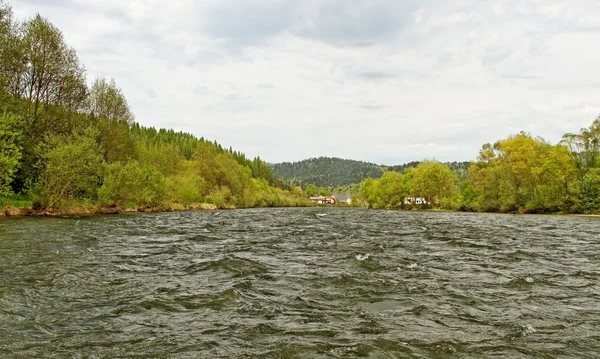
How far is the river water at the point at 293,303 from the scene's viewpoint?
7.02 meters

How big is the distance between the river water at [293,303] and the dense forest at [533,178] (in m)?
58.7

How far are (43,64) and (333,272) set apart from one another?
151ft

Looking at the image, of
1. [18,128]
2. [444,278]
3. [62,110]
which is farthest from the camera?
[62,110]

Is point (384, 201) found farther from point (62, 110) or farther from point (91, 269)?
point (91, 269)

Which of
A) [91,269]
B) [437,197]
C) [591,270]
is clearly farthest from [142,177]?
[437,197]

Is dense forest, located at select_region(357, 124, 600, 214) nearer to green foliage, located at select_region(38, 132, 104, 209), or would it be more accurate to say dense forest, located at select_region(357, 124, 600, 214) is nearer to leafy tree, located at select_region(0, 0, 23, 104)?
green foliage, located at select_region(38, 132, 104, 209)

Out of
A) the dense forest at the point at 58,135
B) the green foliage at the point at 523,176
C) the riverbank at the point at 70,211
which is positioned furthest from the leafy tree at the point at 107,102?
the green foliage at the point at 523,176

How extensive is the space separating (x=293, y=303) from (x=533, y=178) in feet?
281

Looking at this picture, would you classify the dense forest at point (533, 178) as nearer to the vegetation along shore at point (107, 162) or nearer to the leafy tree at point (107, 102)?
the vegetation along shore at point (107, 162)

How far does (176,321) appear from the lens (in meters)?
8.48

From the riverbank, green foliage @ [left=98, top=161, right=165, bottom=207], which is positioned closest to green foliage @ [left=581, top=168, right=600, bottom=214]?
green foliage @ [left=98, top=161, right=165, bottom=207]

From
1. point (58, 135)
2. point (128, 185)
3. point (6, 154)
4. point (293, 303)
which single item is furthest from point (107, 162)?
point (293, 303)

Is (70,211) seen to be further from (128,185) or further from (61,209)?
(128,185)

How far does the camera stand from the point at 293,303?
10.0m
